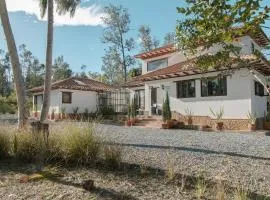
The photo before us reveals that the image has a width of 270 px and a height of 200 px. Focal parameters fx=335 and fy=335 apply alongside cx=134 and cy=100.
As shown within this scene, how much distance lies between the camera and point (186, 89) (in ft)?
73.6

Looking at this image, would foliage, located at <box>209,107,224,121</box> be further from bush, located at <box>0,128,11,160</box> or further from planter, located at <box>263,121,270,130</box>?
bush, located at <box>0,128,11,160</box>

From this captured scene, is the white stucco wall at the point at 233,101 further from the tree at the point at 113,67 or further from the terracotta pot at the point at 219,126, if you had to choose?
the tree at the point at 113,67

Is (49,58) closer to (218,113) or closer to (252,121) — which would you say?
(218,113)

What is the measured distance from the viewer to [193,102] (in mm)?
21812

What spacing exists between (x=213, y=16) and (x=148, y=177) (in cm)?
414

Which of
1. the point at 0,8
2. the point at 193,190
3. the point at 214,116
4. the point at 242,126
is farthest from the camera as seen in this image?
the point at 214,116

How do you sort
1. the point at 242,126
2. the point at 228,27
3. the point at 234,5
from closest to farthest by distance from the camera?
the point at 234,5
the point at 228,27
the point at 242,126

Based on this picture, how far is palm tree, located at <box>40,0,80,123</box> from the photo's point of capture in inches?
516

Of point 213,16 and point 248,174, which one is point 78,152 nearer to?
point 248,174

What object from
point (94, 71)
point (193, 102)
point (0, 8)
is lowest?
point (193, 102)

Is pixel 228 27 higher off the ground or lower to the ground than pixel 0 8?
lower

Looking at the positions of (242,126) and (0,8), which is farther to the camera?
(242,126)

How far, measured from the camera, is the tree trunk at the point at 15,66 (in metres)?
12.1

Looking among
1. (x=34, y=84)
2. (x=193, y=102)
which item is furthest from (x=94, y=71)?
(x=193, y=102)
